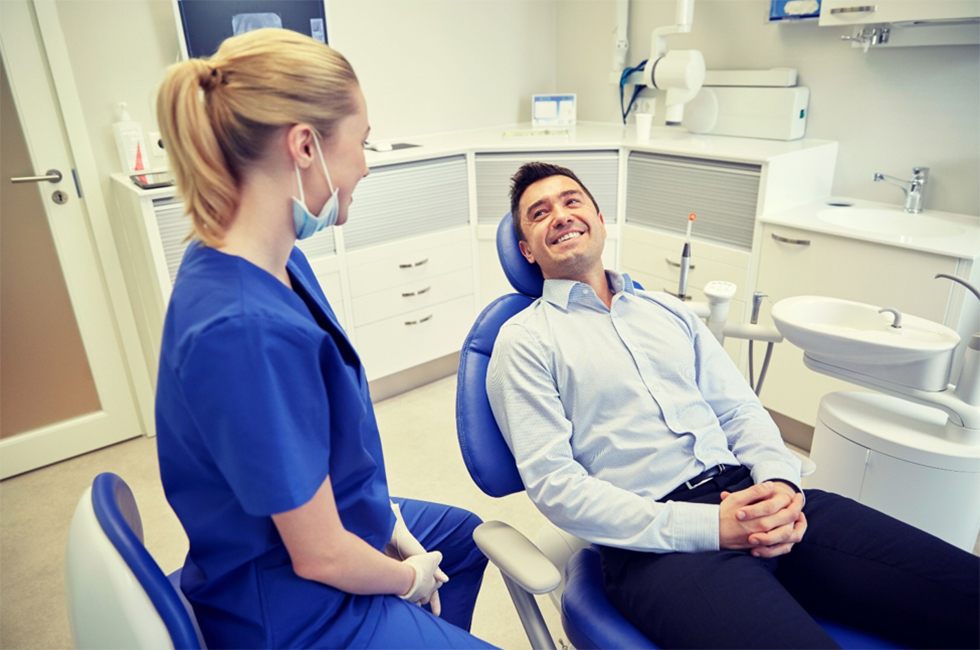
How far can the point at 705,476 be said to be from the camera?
4.19ft

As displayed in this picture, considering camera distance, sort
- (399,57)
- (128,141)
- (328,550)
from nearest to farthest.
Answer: (328,550) < (128,141) < (399,57)

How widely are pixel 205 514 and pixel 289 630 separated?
0.70ft

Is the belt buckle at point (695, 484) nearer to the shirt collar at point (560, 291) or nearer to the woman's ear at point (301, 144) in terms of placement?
the shirt collar at point (560, 291)

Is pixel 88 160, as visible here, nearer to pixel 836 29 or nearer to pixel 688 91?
pixel 688 91

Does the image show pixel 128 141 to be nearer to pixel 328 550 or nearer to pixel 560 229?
pixel 560 229

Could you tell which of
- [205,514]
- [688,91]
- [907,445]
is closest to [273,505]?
[205,514]

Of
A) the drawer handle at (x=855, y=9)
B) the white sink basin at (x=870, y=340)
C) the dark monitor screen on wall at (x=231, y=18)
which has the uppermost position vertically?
the dark monitor screen on wall at (x=231, y=18)

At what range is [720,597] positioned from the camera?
1.01 m

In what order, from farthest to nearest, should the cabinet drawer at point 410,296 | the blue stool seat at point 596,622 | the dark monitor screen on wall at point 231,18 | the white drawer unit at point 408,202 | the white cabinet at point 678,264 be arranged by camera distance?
1. the cabinet drawer at point 410,296
2. the white drawer unit at point 408,202
3. the white cabinet at point 678,264
4. the dark monitor screen on wall at point 231,18
5. the blue stool seat at point 596,622

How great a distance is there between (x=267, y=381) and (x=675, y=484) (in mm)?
817

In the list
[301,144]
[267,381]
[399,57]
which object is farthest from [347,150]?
[399,57]

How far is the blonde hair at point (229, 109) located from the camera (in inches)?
33.6

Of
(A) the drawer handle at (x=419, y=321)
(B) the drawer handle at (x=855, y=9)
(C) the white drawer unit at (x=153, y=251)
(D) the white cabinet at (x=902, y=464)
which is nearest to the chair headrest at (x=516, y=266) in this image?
(D) the white cabinet at (x=902, y=464)

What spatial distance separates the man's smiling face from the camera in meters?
1.42
